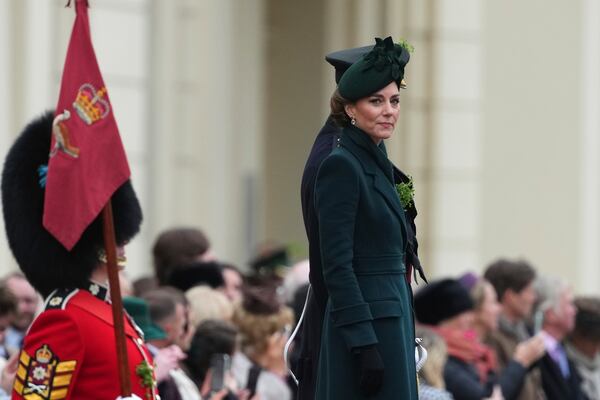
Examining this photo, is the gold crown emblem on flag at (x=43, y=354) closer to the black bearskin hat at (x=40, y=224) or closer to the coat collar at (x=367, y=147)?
the black bearskin hat at (x=40, y=224)

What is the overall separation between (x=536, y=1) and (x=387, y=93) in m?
10.9

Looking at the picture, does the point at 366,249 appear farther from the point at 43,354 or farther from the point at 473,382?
the point at 473,382

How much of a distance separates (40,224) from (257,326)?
9.96 feet

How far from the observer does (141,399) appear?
6.14m

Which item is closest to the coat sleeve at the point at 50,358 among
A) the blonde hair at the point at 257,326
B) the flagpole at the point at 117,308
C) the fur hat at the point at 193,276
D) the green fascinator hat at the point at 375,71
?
the flagpole at the point at 117,308

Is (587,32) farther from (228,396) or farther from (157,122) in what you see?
(228,396)

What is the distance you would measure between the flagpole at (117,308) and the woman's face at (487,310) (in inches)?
176

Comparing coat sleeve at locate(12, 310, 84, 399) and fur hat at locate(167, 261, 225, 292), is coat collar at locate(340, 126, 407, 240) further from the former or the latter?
fur hat at locate(167, 261, 225, 292)

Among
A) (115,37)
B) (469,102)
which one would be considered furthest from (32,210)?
(469,102)

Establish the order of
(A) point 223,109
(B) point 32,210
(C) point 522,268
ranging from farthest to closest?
1. (A) point 223,109
2. (C) point 522,268
3. (B) point 32,210

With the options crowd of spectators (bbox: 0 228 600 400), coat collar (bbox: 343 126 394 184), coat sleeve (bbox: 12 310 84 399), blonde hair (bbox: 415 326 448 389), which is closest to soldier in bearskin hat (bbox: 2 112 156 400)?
coat sleeve (bbox: 12 310 84 399)

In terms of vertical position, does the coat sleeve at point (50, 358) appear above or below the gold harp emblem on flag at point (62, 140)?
below

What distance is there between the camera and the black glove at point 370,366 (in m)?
5.73

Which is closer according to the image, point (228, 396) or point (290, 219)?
point (228, 396)
